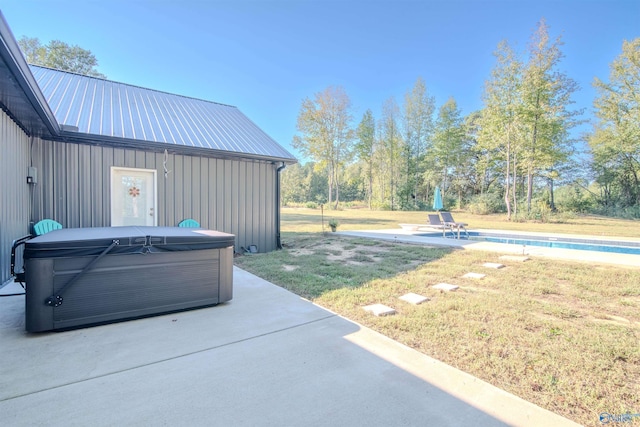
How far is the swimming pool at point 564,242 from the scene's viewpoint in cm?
730

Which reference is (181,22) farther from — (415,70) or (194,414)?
(415,70)

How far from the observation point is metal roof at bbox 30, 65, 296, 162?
5672 millimetres

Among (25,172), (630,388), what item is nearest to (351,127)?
(25,172)

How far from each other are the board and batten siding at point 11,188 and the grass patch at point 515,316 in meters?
3.35

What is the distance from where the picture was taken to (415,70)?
23.7m

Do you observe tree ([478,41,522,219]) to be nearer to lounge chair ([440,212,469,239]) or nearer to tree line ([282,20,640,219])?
tree line ([282,20,640,219])

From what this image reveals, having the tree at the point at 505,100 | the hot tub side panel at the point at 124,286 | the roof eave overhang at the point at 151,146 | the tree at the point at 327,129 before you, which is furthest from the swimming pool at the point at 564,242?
the tree at the point at 327,129

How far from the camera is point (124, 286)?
2.91m

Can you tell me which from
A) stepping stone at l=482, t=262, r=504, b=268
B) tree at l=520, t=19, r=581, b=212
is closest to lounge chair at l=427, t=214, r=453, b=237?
stepping stone at l=482, t=262, r=504, b=268

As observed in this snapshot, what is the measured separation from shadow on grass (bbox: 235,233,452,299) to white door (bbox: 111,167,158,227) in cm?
214

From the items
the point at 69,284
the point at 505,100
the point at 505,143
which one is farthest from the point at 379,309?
the point at 505,100

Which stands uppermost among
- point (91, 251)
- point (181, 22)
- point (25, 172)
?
point (181, 22)

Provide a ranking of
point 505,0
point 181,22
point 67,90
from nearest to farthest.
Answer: point 67,90 → point 181,22 → point 505,0

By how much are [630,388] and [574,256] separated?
5402 millimetres
